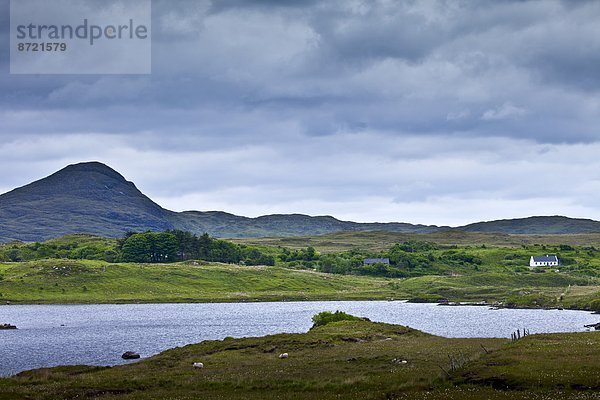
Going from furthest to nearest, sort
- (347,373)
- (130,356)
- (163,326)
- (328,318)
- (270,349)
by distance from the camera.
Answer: (163,326), (328,318), (130,356), (270,349), (347,373)

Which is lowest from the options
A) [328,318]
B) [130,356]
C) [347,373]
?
[130,356]

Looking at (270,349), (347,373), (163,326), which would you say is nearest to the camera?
(347,373)

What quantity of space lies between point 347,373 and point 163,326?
9338 centimetres

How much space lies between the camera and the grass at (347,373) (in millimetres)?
54219

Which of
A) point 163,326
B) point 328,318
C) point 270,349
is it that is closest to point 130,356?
point 270,349

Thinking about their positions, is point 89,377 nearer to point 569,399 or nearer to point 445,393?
point 445,393

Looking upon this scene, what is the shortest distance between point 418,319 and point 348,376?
105599 mm

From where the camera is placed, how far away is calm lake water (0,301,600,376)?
4232 inches

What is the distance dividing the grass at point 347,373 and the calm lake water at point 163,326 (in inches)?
760

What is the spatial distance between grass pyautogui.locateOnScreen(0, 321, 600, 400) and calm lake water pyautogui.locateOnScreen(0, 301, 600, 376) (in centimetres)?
1930

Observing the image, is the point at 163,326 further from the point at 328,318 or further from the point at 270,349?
the point at 270,349

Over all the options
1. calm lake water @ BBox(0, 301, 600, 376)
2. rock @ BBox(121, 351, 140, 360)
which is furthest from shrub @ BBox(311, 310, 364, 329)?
rock @ BBox(121, 351, 140, 360)

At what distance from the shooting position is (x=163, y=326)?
503ft

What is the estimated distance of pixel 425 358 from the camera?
76250 millimetres
